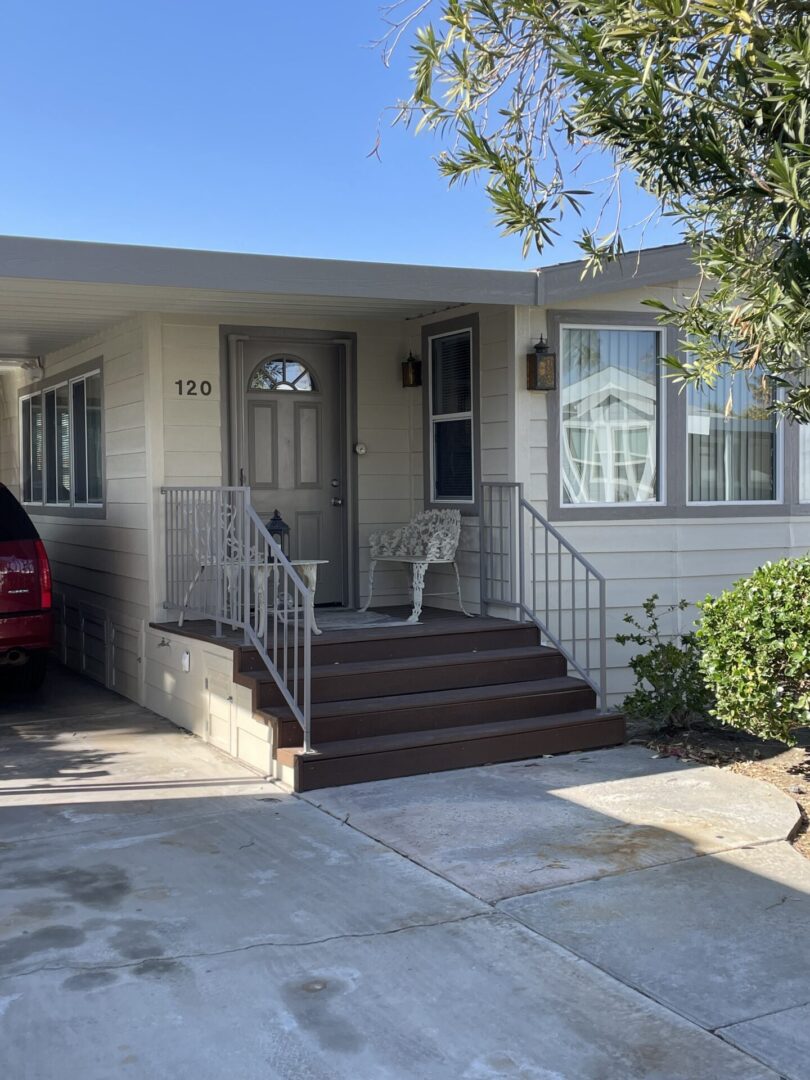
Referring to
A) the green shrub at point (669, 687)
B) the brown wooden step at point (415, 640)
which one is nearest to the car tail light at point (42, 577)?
the brown wooden step at point (415, 640)

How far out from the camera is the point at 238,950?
399cm

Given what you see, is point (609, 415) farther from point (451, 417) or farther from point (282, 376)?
point (282, 376)

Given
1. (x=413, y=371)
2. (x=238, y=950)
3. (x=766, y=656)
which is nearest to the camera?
(x=238, y=950)

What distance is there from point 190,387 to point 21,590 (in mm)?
1771

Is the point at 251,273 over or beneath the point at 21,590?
over

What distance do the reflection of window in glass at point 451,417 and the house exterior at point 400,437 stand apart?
0.7 inches

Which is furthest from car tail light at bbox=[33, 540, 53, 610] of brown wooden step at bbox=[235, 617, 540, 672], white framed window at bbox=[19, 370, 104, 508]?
brown wooden step at bbox=[235, 617, 540, 672]

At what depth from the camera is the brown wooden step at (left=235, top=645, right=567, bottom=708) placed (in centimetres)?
654

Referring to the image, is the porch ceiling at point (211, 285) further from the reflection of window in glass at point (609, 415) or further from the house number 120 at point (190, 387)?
the reflection of window in glass at point (609, 415)

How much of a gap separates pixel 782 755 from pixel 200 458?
13.9 ft

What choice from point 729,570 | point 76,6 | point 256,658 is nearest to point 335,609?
point 256,658

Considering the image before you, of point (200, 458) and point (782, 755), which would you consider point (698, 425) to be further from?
point (200, 458)

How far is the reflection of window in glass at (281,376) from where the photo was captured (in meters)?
8.46

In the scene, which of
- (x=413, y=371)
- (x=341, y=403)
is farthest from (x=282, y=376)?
(x=413, y=371)
